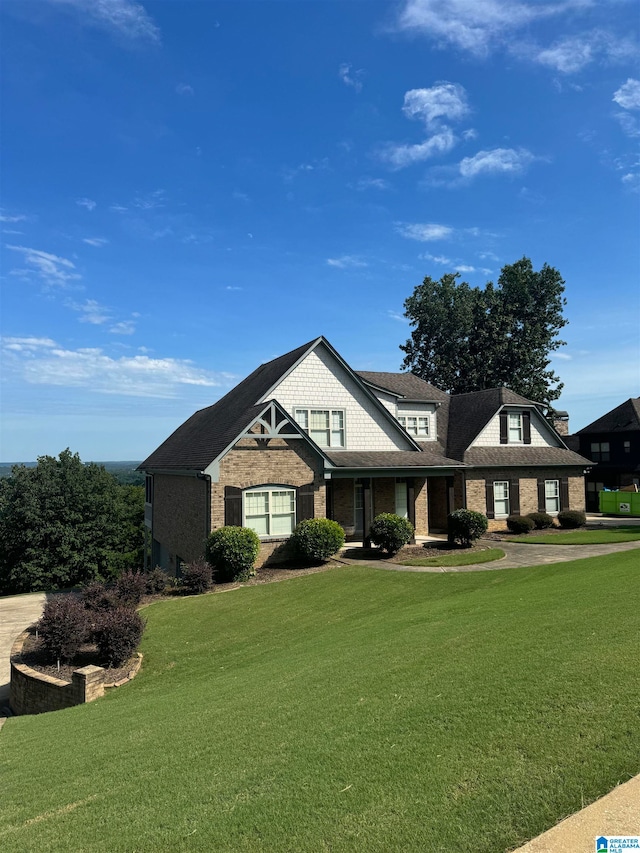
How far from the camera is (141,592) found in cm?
1644

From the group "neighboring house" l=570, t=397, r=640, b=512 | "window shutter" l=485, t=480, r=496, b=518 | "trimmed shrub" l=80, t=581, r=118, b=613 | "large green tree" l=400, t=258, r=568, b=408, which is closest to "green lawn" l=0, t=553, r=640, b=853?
"trimmed shrub" l=80, t=581, r=118, b=613

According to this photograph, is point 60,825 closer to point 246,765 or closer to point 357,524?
point 246,765

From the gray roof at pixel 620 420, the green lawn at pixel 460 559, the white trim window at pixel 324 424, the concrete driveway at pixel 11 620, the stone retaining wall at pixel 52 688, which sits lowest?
the concrete driveway at pixel 11 620

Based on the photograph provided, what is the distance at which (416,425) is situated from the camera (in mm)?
29922

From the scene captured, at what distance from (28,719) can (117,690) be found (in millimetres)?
1557

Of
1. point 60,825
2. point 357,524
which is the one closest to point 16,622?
point 357,524

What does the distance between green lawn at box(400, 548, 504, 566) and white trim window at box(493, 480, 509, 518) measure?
7.66m

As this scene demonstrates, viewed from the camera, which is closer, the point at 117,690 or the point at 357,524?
the point at 117,690

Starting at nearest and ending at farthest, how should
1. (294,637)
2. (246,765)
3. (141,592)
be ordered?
(246,765) → (294,637) → (141,592)

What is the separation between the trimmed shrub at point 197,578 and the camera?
17.6 m

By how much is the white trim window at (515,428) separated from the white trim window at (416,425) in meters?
4.62

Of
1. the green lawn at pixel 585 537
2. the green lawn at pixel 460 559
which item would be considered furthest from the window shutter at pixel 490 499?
the green lawn at pixel 460 559

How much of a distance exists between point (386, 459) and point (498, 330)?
3442 centimetres

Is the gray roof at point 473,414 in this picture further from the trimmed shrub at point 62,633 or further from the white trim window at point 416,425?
the trimmed shrub at point 62,633
